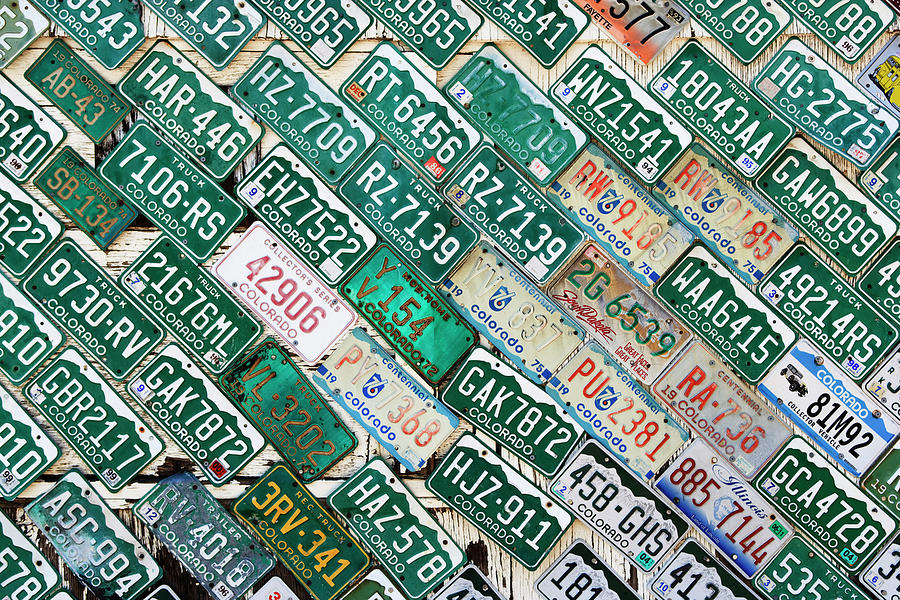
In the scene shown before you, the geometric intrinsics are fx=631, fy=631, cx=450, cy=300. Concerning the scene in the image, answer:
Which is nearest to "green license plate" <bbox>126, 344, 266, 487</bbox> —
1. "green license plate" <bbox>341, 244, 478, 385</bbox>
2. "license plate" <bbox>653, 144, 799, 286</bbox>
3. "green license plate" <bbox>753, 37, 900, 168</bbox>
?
"green license plate" <bbox>341, 244, 478, 385</bbox>

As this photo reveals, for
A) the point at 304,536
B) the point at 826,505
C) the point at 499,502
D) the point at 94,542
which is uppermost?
the point at 826,505

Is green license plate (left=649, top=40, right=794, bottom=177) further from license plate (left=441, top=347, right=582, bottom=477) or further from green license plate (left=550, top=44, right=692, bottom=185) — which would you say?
license plate (left=441, top=347, right=582, bottom=477)

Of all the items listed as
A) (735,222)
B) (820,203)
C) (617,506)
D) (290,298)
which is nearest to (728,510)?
(617,506)

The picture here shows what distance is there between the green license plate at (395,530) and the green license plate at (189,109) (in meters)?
1.08

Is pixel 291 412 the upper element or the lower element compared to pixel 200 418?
upper

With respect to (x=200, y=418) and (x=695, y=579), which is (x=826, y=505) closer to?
(x=695, y=579)

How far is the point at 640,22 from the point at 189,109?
1457 millimetres

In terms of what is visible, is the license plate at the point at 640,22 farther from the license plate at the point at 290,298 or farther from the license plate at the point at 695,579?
the license plate at the point at 695,579

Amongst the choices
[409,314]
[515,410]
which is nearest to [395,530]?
[515,410]

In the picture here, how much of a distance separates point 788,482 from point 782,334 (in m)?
0.47

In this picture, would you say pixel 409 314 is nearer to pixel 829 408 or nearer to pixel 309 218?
pixel 309 218

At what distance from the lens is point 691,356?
1998mm

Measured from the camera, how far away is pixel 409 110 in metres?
2.00

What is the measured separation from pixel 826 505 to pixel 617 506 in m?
→ 0.66
